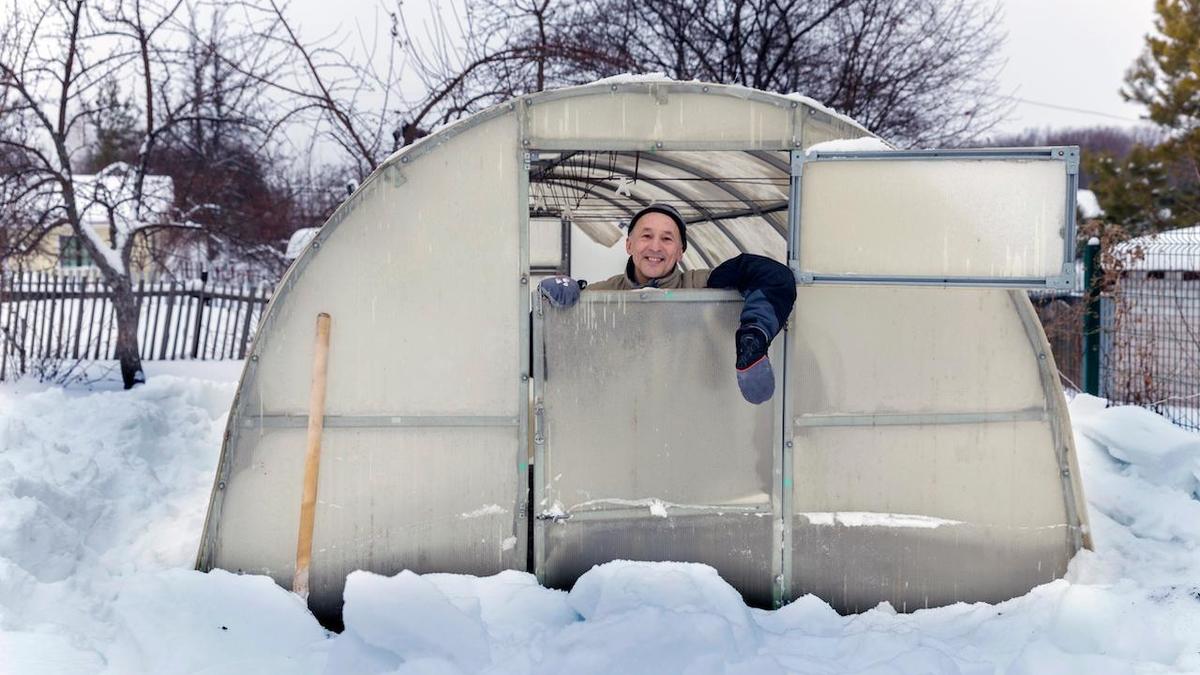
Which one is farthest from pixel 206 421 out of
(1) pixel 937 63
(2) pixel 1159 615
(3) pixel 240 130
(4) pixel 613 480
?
(1) pixel 937 63

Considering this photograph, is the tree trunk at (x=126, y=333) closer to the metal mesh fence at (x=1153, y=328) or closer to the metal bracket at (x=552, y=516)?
the metal bracket at (x=552, y=516)

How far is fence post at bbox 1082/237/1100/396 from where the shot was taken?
9570 millimetres

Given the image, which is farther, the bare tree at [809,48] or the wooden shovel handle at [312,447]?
the bare tree at [809,48]

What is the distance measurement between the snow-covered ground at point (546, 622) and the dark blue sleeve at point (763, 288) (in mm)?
1259

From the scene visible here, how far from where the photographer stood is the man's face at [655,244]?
5.14 m

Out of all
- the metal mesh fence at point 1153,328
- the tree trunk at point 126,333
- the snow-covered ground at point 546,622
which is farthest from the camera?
the tree trunk at point 126,333

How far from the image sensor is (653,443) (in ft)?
15.8

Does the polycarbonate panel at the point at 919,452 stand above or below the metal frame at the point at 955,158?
below

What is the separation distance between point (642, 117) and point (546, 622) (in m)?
2.37

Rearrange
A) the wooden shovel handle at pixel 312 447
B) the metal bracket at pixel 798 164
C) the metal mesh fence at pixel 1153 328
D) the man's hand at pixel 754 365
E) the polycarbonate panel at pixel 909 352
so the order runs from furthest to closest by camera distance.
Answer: the metal mesh fence at pixel 1153 328, the polycarbonate panel at pixel 909 352, the wooden shovel handle at pixel 312 447, the metal bracket at pixel 798 164, the man's hand at pixel 754 365

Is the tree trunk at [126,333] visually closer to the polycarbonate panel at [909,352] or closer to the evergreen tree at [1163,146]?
the polycarbonate panel at [909,352]

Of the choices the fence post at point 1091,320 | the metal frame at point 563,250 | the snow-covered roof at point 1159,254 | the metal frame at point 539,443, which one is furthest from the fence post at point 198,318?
the snow-covered roof at point 1159,254

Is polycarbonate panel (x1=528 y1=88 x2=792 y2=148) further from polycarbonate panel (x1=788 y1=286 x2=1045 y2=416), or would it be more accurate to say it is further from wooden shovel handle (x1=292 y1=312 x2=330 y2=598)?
wooden shovel handle (x1=292 y1=312 x2=330 y2=598)

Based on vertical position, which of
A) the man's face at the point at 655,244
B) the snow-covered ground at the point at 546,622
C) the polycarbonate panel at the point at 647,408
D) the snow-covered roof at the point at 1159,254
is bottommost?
the snow-covered ground at the point at 546,622
